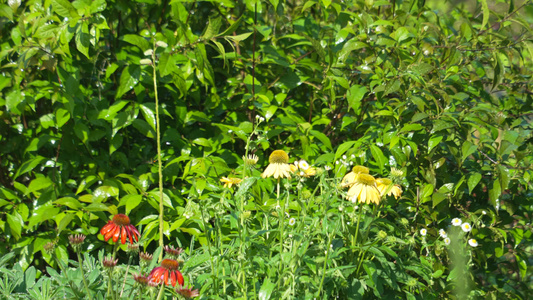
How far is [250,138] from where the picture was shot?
2.34 meters

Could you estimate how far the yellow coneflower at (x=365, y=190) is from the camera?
162cm

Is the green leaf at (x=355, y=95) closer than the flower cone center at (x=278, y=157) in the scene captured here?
No

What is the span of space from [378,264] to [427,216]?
42cm

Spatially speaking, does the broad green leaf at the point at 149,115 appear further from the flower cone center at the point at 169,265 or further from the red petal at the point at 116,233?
the flower cone center at the point at 169,265

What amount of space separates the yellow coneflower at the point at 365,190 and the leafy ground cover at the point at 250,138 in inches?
4.1

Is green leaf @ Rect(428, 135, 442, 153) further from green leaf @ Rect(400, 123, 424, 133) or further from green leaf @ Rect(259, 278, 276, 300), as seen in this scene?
green leaf @ Rect(259, 278, 276, 300)

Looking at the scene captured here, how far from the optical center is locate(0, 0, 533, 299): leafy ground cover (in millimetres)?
2014

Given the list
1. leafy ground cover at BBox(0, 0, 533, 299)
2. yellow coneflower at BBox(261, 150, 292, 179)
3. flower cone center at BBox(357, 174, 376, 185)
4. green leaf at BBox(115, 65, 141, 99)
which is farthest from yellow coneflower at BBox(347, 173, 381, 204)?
green leaf at BBox(115, 65, 141, 99)

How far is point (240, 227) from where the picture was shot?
1.68 meters

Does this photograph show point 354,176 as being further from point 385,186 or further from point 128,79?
point 128,79

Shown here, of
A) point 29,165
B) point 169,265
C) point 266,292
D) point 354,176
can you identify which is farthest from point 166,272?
point 29,165

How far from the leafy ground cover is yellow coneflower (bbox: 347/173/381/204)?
105 millimetres

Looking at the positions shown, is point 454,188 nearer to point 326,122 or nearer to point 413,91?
point 413,91

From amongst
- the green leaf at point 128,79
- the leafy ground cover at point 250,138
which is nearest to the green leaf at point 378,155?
the leafy ground cover at point 250,138
